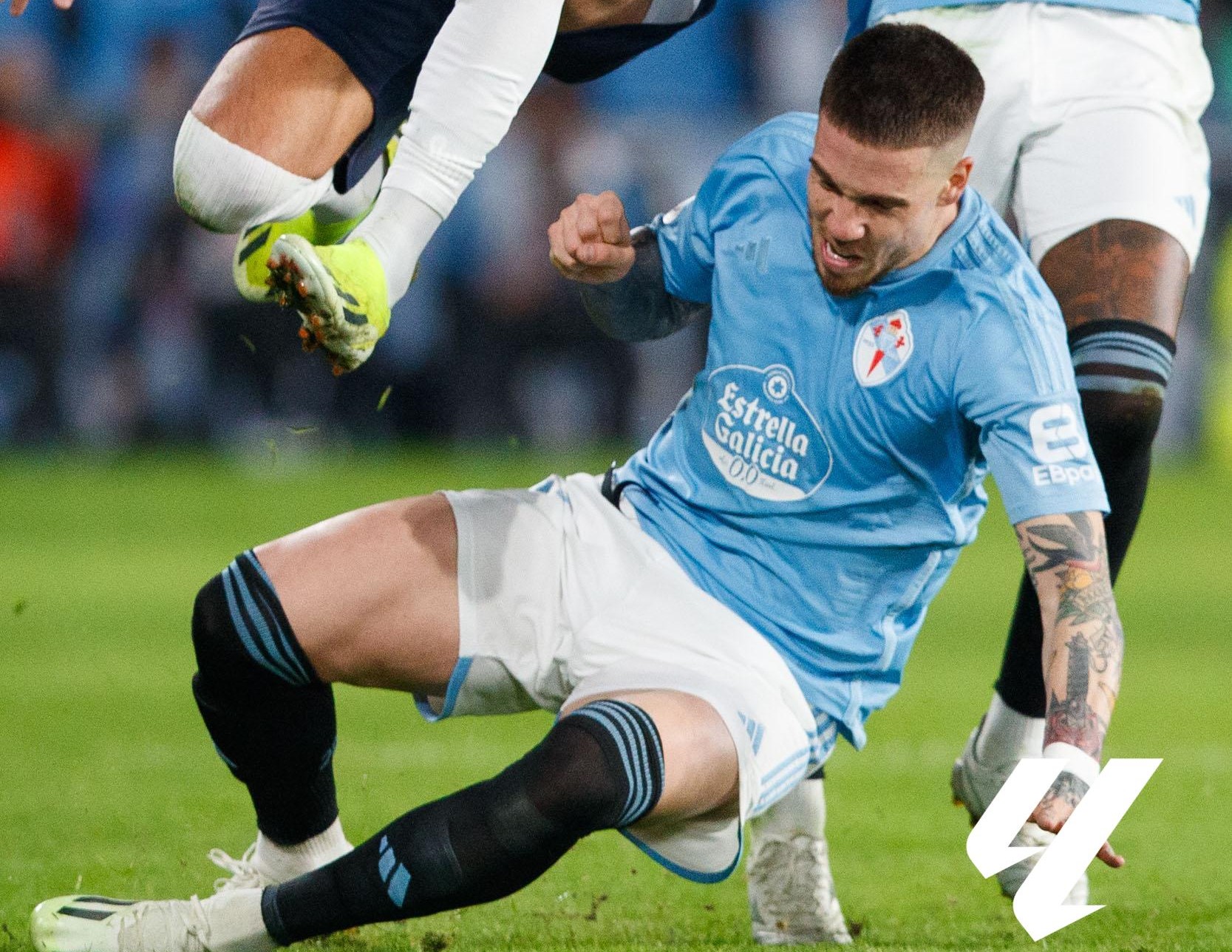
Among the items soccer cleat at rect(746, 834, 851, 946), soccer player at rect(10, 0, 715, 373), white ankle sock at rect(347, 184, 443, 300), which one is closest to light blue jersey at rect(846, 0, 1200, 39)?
soccer player at rect(10, 0, 715, 373)

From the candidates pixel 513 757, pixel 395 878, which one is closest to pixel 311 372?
pixel 513 757

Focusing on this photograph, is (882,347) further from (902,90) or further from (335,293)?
(335,293)

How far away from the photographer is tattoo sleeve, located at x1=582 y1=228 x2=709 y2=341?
3.75 m

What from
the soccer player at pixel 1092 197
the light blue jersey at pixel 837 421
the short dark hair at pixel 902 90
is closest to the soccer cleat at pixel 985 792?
the soccer player at pixel 1092 197

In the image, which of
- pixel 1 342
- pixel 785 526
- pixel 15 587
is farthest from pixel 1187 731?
pixel 1 342

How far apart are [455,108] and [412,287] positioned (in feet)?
30.3

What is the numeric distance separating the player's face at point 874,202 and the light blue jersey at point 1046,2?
0.88 metres

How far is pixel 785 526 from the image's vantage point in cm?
353

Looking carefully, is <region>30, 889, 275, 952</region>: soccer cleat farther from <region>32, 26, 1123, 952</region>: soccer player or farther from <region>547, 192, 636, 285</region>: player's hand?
<region>547, 192, 636, 285</region>: player's hand

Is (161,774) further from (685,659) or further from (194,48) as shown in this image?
(194,48)

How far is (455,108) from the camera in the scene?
11.3 feet

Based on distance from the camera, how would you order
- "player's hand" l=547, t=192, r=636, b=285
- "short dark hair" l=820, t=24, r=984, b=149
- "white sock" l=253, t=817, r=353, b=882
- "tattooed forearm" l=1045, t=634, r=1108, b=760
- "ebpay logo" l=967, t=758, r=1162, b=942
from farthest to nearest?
1. "white sock" l=253, t=817, r=353, b=882
2. "player's hand" l=547, t=192, r=636, b=285
3. "short dark hair" l=820, t=24, r=984, b=149
4. "tattooed forearm" l=1045, t=634, r=1108, b=760
5. "ebpay logo" l=967, t=758, r=1162, b=942

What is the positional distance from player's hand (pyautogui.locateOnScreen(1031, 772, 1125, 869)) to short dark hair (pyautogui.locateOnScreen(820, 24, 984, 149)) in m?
1.06

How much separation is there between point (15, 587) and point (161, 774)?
11.0ft
